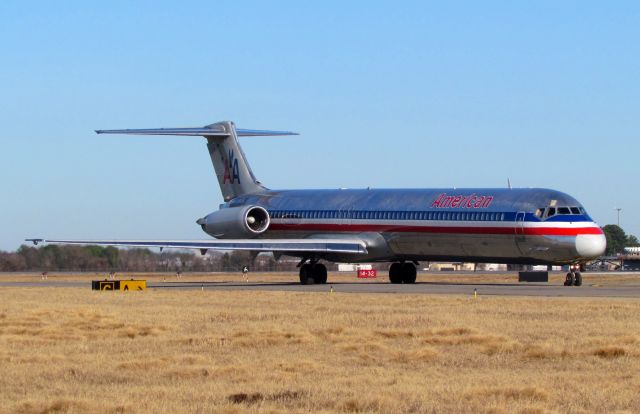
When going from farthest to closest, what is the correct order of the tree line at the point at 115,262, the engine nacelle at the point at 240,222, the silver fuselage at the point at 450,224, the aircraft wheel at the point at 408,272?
the tree line at the point at 115,262 → the engine nacelle at the point at 240,222 → the aircraft wheel at the point at 408,272 → the silver fuselage at the point at 450,224

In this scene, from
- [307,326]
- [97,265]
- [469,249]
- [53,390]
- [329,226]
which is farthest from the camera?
[97,265]

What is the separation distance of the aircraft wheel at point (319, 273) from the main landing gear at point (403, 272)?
281 centimetres

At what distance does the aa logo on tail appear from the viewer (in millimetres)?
55469

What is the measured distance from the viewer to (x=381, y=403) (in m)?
13.1

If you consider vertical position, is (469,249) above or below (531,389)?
above

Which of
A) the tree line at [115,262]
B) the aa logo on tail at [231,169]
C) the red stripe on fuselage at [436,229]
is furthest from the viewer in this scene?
the tree line at [115,262]

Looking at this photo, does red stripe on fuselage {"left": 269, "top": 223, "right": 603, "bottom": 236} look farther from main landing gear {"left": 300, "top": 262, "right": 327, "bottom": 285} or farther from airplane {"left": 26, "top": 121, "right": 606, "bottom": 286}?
main landing gear {"left": 300, "top": 262, "right": 327, "bottom": 285}

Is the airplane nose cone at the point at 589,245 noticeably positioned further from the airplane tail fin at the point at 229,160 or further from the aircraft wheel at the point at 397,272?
the airplane tail fin at the point at 229,160

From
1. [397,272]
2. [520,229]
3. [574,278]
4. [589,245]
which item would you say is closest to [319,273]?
[397,272]

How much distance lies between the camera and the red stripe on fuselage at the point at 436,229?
41.8 metres

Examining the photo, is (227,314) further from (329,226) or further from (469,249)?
(329,226)

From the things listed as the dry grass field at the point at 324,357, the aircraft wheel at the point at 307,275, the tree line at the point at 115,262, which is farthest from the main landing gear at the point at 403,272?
the tree line at the point at 115,262

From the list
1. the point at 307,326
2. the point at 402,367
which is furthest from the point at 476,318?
the point at 402,367

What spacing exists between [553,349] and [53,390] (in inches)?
315
